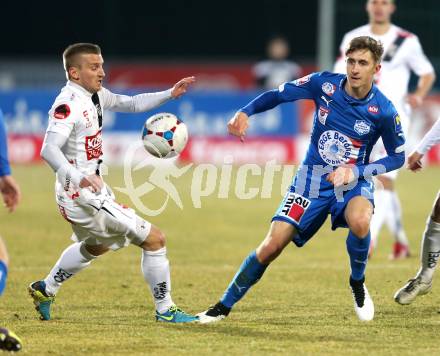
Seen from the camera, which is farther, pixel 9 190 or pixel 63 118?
pixel 63 118

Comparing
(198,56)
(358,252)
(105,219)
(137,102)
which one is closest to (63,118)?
(105,219)

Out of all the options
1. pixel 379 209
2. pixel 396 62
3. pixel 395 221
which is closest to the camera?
pixel 379 209

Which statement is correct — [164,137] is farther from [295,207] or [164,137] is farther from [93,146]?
[295,207]

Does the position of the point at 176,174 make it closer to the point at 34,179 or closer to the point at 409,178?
the point at 34,179

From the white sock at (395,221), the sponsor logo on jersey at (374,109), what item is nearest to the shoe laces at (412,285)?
the sponsor logo on jersey at (374,109)

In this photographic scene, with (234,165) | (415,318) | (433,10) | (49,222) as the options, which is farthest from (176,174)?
(415,318)

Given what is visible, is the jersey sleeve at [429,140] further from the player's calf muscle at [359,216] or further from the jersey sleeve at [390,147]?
the player's calf muscle at [359,216]

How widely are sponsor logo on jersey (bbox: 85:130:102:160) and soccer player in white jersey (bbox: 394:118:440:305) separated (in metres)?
2.32

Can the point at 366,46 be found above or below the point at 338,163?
above

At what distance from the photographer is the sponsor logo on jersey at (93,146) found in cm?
703

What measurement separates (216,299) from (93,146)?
187 cm

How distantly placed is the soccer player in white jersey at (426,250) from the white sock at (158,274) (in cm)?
188

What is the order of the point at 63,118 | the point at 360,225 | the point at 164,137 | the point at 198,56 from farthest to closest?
the point at 198,56 → the point at 164,137 → the point at 360,225 → the point at 63,118

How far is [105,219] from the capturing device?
6953 mm
